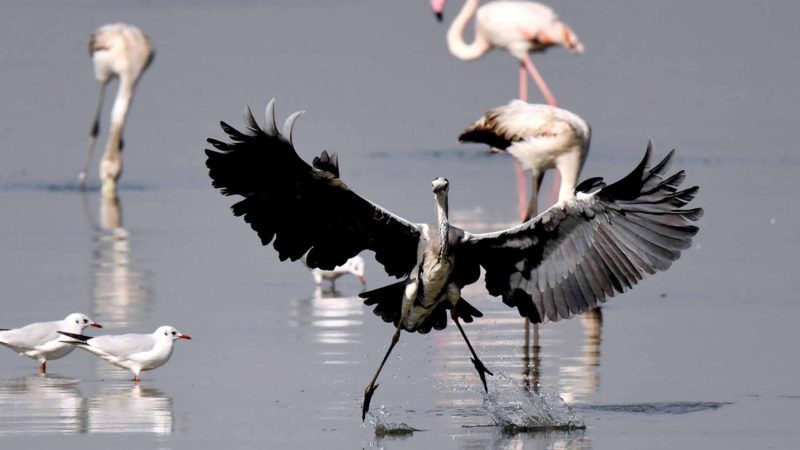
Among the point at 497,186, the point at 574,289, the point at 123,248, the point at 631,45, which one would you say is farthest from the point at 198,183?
the point at 631,45

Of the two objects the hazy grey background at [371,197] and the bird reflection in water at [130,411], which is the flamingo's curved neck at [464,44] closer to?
the hazy grey background at [371,197]

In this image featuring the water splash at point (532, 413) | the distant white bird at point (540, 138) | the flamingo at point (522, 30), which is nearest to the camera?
the water splash at point (532, 413)

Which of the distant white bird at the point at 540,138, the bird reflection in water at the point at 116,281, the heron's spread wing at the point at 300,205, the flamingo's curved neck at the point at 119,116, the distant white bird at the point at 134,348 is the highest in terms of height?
the flamingo's curved neck at the point at 119,116

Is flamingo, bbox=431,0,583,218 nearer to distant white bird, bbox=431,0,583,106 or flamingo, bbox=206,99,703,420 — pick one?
distant white bird, bbox=431,0,583,106

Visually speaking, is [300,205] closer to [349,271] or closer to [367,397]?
[367,397]

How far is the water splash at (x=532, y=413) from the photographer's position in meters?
9.84

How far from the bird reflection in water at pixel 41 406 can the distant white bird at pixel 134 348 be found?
255 millimetres

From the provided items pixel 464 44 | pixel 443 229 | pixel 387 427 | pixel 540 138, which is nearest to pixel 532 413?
pixel 387 427

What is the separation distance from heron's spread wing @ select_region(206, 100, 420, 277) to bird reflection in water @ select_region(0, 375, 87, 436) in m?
1.41

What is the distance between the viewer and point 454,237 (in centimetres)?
1054

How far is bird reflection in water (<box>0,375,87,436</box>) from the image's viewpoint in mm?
9688

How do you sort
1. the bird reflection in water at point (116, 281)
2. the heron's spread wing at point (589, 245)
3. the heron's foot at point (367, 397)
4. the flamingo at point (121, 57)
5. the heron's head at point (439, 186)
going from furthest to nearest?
the flamingo at point (121, 57), the bird reflection in water at point (116, 281), the heron's spread wing at point (589, 245), the heron's head at point (439, 186), the heron's foot at point (367, 397)

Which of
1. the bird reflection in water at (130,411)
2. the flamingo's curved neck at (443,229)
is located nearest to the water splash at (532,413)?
the flamingo's curved neck at (443,229)

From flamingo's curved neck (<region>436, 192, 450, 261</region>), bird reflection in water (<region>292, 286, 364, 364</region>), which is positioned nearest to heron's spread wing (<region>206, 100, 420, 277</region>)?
flamingo's curved neck (<region>436, 192, 450, 261</region>)
